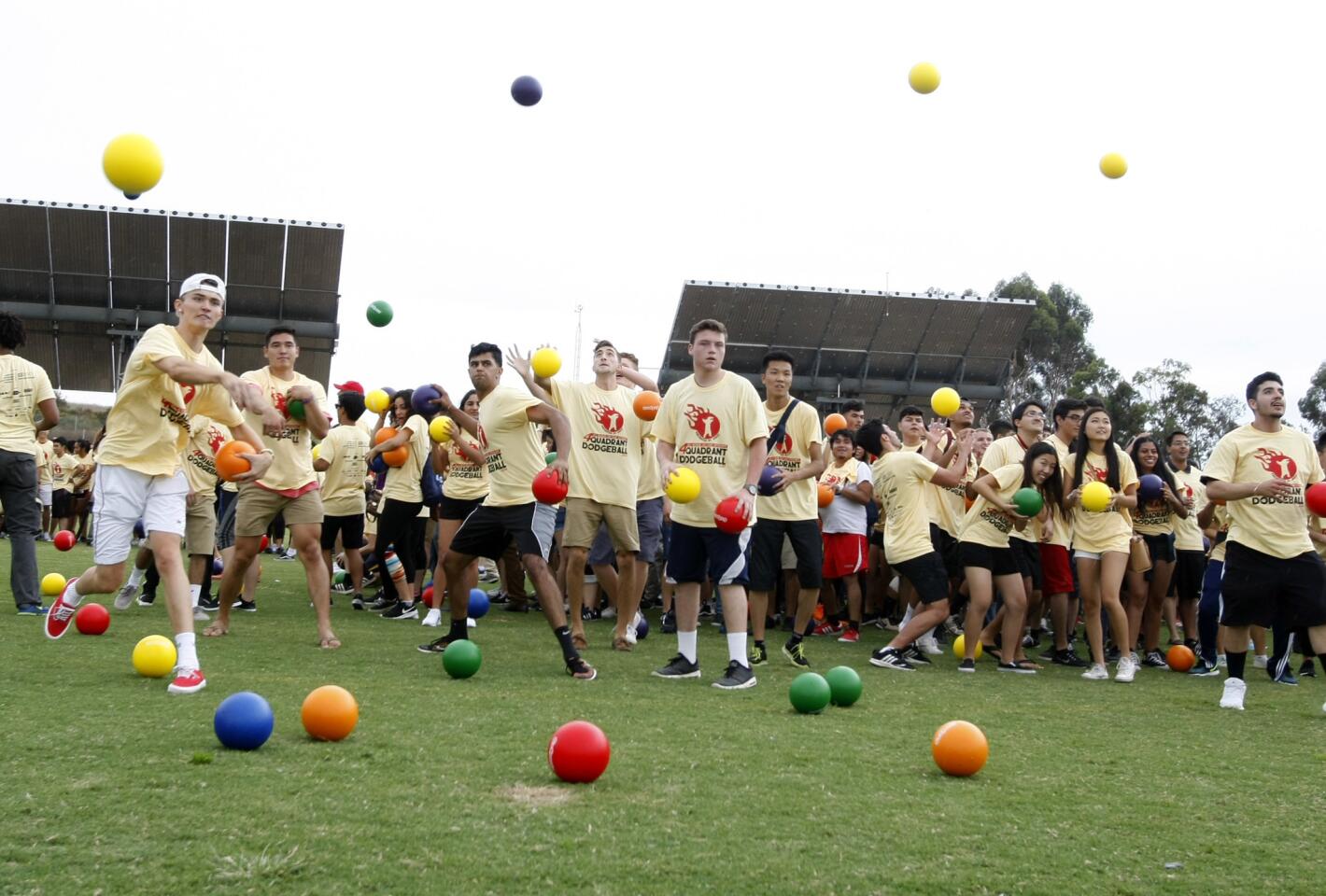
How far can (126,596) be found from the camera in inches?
412

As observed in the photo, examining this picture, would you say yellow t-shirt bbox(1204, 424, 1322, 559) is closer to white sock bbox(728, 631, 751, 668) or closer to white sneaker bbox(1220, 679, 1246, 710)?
white sneaker bbox(1220, 679, 1246, 710)

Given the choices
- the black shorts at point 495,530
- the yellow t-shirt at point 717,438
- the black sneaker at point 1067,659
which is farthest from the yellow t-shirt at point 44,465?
the black sneaker at point 1067,659

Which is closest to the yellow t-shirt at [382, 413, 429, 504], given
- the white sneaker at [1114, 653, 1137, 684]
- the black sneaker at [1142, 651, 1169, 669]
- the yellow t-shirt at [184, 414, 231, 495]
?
the yellow t-shirt at [184, 414, 231, 495]

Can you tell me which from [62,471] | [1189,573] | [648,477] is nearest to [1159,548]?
[1189,573]

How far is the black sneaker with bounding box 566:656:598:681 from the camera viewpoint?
7.13 m

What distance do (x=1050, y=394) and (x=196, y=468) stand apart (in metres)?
48.1

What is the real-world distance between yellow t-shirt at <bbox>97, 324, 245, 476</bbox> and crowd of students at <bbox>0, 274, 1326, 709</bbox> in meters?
0.02

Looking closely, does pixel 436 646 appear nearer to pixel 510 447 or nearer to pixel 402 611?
pixel 510 447

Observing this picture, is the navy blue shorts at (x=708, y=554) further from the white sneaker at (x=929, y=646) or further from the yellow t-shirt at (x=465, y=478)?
the white sneaker at (x=929, y=646)

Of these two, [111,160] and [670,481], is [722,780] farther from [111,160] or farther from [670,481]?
[111,160]

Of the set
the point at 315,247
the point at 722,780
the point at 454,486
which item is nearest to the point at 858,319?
the point at 315,247

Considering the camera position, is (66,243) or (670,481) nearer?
(670,481)

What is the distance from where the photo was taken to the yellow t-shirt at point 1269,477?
7.44m

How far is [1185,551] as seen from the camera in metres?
10.9
